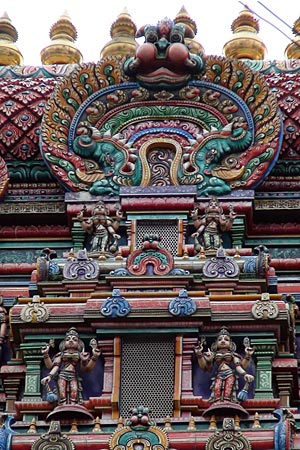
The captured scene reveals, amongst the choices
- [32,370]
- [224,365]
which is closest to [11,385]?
[32,370]

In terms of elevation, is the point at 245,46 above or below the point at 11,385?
above

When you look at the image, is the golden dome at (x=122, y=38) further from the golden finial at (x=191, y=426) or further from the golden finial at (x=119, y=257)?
the golden finial at (x=191, y=426)

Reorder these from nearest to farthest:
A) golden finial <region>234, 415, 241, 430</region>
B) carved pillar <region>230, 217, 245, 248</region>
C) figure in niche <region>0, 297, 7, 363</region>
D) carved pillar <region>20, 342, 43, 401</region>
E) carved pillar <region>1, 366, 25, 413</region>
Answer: golden finial <region>234, 415, 241, 430</region>
carved pillar <region>20, 342, 43, 401</region>
carved pillar <region>1, 366, 25, 413</region>
figure in niche <region>0, 297, 7, 363</region>
carved pillar <region>230, 217, 245, 248</region>

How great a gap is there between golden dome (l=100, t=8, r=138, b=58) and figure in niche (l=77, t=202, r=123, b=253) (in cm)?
282

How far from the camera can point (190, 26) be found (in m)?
23.5

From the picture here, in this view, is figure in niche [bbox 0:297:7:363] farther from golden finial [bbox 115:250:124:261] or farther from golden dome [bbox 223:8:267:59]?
golden dome [bbox 223:8:267:59]

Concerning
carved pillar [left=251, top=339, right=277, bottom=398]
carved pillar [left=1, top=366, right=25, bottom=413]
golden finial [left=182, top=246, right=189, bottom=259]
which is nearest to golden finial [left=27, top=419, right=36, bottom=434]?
carved pillar [left=1, top=366, right=25, bottom=413]

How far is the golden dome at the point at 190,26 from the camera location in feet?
71.8

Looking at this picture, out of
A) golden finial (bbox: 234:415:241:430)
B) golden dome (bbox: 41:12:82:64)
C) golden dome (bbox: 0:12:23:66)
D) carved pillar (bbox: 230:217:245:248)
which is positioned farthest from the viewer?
golden dome (bbox: 41:12:82:64)

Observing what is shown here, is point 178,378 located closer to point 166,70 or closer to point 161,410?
point 161,410

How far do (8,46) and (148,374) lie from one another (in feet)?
19.2

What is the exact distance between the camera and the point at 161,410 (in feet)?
60.3

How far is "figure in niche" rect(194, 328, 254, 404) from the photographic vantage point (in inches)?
719

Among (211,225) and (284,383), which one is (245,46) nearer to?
(211,225)
